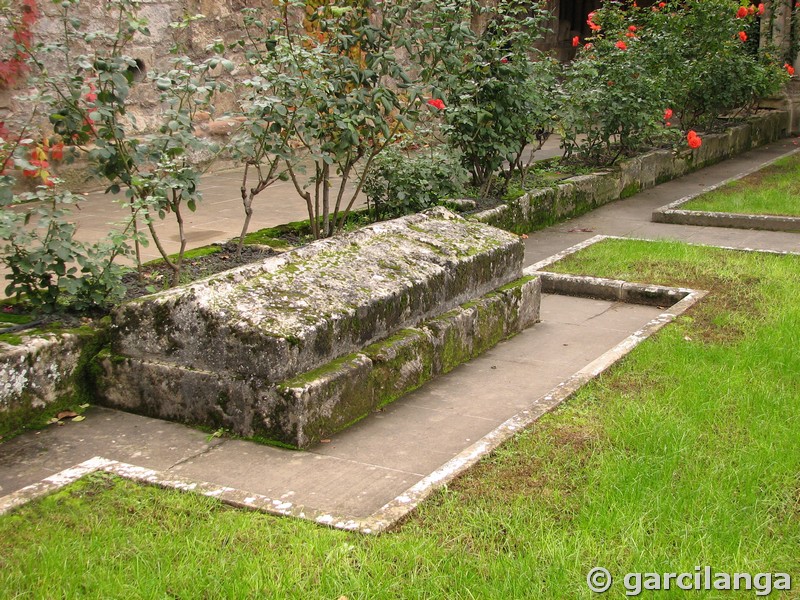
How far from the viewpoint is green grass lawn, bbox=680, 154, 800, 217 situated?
7.99 metres

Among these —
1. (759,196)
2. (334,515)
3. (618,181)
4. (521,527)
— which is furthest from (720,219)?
(334,515)

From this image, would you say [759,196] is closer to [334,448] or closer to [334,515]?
[334,448]

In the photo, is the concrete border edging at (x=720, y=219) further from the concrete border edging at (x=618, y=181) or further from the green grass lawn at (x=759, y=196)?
the concrete border edging at (x=618, y=181)

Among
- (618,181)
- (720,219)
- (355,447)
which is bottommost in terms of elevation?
(355,447)

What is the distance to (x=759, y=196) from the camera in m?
8.52

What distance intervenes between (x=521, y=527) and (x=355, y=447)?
92cm

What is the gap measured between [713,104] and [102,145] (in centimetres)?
897

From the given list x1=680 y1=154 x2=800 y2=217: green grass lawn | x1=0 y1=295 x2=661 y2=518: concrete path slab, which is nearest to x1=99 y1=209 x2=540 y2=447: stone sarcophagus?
x1=0 y1=295 x2=661 y2=518: concrete path slab

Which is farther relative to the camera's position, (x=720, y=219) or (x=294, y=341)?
(x=720, y=219)

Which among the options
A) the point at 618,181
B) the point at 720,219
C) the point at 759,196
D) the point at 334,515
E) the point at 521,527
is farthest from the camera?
the point at 618,181

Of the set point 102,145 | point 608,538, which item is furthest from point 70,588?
point 102,145

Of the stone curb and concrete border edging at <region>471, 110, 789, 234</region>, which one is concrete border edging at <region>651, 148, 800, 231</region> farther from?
the stone curb

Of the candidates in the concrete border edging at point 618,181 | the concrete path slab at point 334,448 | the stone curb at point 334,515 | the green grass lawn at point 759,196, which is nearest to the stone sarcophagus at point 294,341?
the concrete path slab at point 334,448

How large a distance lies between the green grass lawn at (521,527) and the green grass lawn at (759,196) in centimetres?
468
